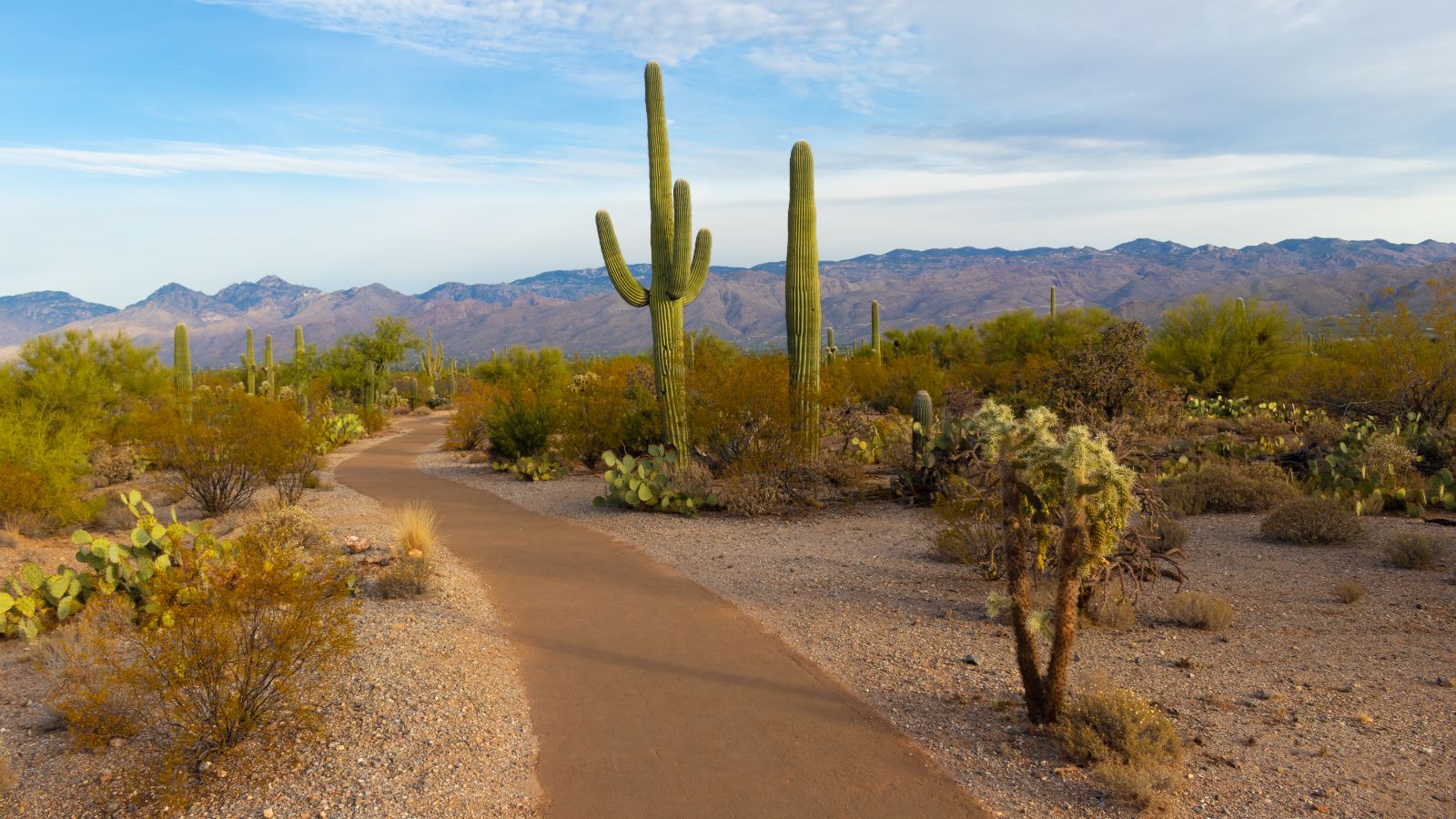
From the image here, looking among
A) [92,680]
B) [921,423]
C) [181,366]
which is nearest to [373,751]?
[92,680]

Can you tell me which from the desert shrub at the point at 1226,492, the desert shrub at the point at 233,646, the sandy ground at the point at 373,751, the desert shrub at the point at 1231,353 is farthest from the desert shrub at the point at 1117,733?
the desert shrub at the point at 1231,353

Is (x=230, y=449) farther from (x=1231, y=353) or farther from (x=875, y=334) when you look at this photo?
(x=875, y=334)

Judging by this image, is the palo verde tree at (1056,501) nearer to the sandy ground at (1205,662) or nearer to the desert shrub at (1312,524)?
the sandy ground at (1205,662)

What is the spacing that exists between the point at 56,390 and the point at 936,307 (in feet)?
626

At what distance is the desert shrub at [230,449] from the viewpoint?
14.1 meters

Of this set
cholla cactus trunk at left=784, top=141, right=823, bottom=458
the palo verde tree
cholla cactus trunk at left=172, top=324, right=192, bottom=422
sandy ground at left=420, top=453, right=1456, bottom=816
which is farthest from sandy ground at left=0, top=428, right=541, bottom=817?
cholla cactus trunk at left=172, top=324, right=192, bottom=422

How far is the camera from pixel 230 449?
566 inches

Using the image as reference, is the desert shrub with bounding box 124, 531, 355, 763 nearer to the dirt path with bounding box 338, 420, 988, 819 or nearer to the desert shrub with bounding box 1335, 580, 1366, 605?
the dirt path with bounding box 338, 420, 988, 819

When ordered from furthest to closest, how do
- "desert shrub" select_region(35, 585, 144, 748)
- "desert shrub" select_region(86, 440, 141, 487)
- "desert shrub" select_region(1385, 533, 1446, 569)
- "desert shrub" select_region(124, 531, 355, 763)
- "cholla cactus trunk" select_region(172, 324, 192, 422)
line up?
"cholla cactus trunk" select_region(172, 324, 192, 422), "desert shrub" select_region(86, 440, 141, 487), "desert shrub" select_region(1385, 533, 1446, 569), "desert shrub" select_region(35, 585, 144, 748), "desert shrub" select_region(124, 531, 355, 763)

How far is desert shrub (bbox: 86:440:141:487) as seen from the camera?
18203 mm

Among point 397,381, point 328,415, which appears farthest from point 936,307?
point 328,415

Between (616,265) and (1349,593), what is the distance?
41.4 feet

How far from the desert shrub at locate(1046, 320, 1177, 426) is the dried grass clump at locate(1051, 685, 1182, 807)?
10.5 m

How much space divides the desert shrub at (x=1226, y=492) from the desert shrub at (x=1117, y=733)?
800 centimetres
